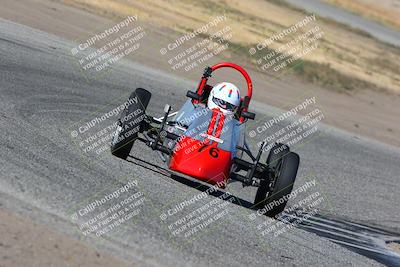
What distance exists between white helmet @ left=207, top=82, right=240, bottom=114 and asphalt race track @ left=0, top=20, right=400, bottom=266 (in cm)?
127

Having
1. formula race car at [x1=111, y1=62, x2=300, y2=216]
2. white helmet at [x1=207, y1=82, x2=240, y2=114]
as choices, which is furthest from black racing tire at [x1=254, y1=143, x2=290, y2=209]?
white helmet at [x1=207, y1=82, x2=240, y2=114]

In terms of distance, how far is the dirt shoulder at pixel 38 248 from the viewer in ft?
23.0

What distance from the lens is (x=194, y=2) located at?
3622cm

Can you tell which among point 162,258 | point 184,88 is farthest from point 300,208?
point 184,88

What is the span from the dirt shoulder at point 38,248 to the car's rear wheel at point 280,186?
12.6 ft

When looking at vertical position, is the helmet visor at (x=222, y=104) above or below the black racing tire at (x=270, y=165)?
above

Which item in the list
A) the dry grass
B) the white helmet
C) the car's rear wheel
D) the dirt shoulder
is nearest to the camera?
the dirt shoulder

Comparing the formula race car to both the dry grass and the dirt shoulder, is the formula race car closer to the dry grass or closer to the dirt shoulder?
the dirt shoulder

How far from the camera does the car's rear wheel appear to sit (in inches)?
432

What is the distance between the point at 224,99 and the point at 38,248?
5840 millimetres

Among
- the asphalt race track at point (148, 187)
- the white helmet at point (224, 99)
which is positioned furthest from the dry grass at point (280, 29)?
the white helmet at point (224, 99)

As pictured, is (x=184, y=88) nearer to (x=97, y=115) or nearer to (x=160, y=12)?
(x=97, y=115)

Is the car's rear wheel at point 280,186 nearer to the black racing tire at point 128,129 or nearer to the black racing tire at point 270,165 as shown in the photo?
the black racing tire at point 270,165

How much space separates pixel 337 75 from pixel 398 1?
30392mm
